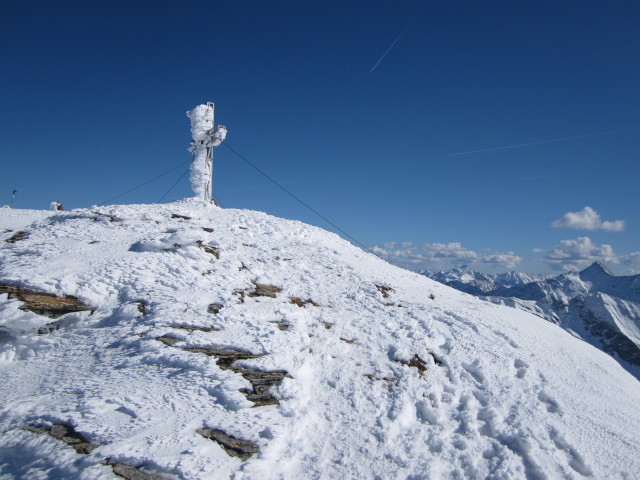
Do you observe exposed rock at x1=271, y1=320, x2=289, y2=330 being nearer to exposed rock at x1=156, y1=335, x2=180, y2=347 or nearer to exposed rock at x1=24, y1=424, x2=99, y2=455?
exposed rock at x1=156, y1=335, x2=180, y2=347

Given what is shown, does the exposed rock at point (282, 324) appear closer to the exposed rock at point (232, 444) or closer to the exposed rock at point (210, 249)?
the exposed rock at point (232, 444)

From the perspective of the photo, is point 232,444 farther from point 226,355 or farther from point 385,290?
point 385,290

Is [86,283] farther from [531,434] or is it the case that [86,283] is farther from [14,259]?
[531,434]

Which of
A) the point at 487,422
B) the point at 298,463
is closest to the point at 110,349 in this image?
the point at 298,463

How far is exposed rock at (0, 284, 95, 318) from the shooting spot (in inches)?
391

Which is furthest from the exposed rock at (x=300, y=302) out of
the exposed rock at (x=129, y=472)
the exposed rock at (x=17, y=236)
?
the exposed rock at (x=17, y=236)

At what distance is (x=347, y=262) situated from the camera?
17.2m

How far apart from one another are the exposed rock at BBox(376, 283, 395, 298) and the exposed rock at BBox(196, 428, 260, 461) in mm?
8534

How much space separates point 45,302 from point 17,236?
21.6 feet

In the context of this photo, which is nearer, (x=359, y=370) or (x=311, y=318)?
(x=359, y=370)

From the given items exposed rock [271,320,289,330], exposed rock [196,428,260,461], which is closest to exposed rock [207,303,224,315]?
exposed rock [271,320,289,330]

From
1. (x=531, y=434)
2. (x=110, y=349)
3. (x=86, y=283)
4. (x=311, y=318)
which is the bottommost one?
(x=531, y=434)

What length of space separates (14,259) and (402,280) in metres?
15.0

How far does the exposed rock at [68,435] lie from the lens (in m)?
6.00
